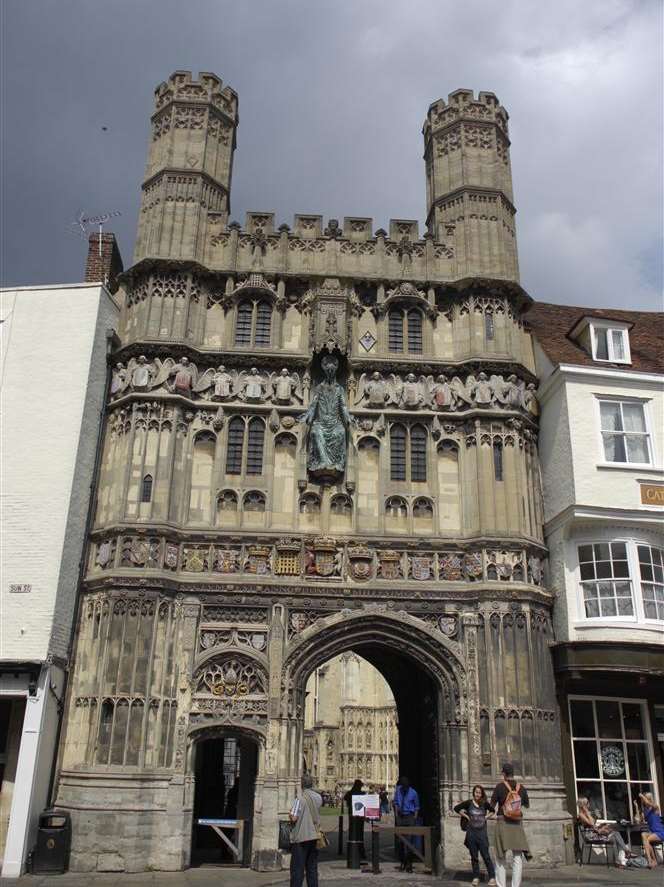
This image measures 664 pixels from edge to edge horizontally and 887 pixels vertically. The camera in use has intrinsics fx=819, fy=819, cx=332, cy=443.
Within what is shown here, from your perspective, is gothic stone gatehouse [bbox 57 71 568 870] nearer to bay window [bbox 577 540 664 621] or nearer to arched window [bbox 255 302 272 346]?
arched window [bbox 255 302 272 346]

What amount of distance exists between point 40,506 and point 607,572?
14348 millimetres

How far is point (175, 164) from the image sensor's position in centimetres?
2475

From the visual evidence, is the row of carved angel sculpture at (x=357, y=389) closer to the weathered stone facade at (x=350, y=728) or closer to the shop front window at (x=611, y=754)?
the shop front window at (x=611, y=754)

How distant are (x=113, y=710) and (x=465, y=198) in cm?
1751

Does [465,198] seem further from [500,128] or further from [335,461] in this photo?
[335,461]

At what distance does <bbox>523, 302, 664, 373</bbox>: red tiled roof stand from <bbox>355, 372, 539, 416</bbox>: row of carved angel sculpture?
4.70 ft

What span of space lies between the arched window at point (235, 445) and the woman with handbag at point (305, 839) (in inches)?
422

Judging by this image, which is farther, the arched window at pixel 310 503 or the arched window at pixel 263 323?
the arched window at pixel 263 323

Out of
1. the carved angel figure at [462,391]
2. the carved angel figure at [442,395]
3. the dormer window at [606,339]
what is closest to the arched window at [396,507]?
the carved angel figure at [442,395]

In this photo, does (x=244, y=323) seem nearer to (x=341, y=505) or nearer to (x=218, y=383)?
(x=218, y=383)

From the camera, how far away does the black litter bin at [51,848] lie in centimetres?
1739

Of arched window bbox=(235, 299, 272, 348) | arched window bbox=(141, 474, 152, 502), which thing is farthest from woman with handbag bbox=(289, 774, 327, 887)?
arched window bbox=(235, 299, 272, 348)

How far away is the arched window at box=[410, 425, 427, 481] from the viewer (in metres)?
22.4

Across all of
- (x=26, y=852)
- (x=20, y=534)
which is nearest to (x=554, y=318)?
(x=20, y=534)
